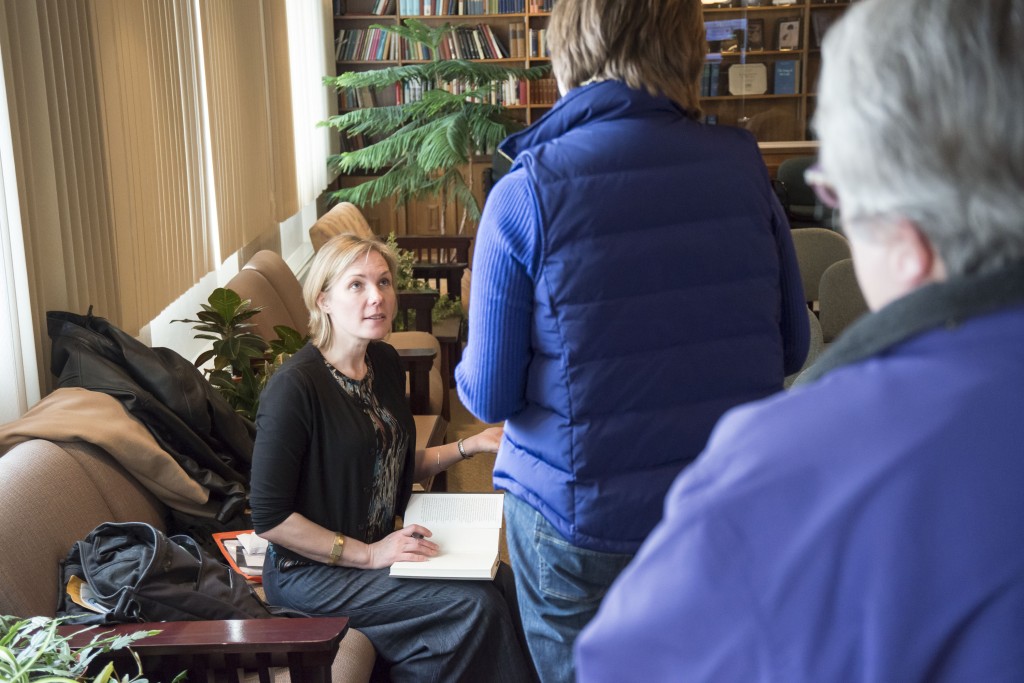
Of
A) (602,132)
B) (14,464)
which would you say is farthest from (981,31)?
(14,464)

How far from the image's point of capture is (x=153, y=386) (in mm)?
2709

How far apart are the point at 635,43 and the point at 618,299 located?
14.0 inches

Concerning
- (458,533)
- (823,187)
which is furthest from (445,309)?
(823,187)

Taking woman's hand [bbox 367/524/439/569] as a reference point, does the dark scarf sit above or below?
above

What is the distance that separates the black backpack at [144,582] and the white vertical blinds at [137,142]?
78cm

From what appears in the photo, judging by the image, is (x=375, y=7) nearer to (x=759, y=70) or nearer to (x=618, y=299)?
(x=759, y=70)

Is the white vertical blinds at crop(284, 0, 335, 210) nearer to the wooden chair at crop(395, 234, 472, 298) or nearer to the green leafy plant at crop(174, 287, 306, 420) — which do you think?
the wooden chair at crop(395, 234, 472, 298)

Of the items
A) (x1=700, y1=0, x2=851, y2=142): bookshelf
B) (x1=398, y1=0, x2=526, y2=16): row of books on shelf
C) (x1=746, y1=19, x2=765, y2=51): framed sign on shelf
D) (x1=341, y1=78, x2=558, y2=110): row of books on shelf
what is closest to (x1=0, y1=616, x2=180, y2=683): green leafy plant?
(x1=700, y1=0, x2=851, y2=142): bookshelf

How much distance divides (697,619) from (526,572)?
3.42ft

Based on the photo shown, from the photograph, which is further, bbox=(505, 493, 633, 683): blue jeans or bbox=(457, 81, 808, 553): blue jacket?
bbox=(505, 493, 633, 683): blue jeans

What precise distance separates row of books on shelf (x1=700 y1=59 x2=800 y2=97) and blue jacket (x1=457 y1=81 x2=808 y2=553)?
13.9 ft

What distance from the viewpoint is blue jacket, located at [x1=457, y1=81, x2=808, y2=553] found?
4.68ft

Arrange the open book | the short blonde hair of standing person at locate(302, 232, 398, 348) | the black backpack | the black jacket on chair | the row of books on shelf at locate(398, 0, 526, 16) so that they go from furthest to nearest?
the row of books on shelf at locate(398, 0, 526, 16)
the black jacket on chair
the short blonde hair of standing person at locate(302, 232, 398, 348)
the open book
the black backpack

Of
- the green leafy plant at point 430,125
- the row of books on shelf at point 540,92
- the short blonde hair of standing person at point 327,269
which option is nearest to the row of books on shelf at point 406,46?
the row of books on shelf at point 540,92
